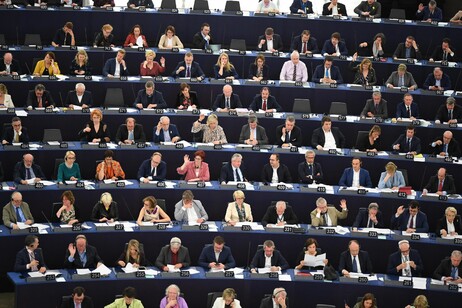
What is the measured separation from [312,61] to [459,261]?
5749 mm

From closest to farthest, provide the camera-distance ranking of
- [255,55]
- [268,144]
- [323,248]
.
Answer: [323,248] → [268,144] → [255,55]

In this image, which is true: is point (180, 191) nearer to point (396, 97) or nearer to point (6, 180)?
point (6, 180)

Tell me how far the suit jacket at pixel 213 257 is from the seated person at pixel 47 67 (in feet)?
16.7

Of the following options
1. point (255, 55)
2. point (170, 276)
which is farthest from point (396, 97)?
point (170, 276)

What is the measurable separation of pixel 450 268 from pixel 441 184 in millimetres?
2049

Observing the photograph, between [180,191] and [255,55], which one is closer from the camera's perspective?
[180,191]

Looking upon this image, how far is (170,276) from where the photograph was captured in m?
14.1

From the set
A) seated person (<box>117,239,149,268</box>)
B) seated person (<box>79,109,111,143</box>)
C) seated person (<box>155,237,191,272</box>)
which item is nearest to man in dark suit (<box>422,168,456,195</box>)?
seated person (<box>155,237,191,272</box>)

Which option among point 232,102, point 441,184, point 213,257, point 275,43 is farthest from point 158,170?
point 275,43

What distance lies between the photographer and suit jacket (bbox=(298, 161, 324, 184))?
Result: 16.3m

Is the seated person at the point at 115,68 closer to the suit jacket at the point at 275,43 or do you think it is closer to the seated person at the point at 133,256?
the suit jacket at the point at 275,43

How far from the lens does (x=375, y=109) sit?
58.2 feet

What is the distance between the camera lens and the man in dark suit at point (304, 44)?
19.1 meters

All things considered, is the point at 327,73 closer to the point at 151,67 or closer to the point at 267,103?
the point at 267,103
